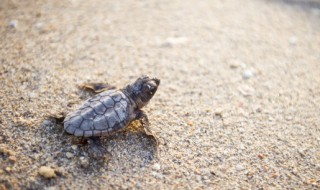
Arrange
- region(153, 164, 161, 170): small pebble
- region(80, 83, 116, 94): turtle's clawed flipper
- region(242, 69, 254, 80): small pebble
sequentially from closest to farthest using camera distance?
1. region(153, 164, 161, 170): small pebble
2. region(80, 83, 116, 94): turtle's clawed flipper
3. region(242, 69, 254, 80): small pebble

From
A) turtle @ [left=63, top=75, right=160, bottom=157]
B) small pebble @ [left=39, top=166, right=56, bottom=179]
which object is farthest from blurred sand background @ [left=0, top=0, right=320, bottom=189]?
turtle @ [left=63, top=75, right=160, bottom=157]

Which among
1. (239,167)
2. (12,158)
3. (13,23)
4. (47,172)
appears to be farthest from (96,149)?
(13,23)

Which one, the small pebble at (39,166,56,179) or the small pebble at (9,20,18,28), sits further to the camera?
the small pebble at (9,20,18,28)

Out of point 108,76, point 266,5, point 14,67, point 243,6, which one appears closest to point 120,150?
point 108,76

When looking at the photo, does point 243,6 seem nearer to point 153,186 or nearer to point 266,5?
point 266,5

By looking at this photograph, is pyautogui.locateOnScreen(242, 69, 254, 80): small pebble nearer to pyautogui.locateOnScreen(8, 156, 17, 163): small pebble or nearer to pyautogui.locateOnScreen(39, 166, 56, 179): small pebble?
pyautogui.locateOnScreen(39, 166, 56, 179): small pebble
